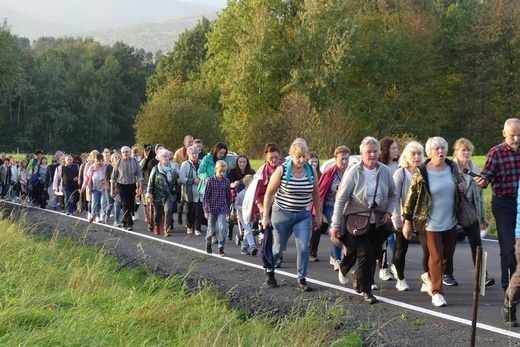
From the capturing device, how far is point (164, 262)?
13.0 metres

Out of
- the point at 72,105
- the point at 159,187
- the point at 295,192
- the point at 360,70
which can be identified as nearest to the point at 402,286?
the point at 295,192

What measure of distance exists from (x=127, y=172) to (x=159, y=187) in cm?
129

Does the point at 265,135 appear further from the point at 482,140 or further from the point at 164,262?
the point at 164,262

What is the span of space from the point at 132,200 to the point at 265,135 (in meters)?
32.5

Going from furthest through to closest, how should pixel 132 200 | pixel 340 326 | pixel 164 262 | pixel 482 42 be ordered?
pixel 482 42
pixel 132 200
pixel 164 262
pixel 340 326

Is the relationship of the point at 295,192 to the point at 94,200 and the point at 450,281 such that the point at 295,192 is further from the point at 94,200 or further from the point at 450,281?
the point at 94,200

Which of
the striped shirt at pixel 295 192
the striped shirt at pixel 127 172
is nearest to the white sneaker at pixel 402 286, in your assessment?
the striped shirt at pixel 295 192

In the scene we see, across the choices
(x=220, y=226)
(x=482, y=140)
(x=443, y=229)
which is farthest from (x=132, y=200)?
(x=482, y=140)

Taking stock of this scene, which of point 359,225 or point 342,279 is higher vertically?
point 359,225

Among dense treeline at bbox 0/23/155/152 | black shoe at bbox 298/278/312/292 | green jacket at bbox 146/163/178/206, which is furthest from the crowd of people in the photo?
dense treeline at bbox 0/23/155/152

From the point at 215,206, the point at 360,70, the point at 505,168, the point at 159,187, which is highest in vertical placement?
the point at 505,168

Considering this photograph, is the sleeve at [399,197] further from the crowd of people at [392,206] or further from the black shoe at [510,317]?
the black shoe at [510,317]

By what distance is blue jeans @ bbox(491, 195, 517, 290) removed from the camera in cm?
941

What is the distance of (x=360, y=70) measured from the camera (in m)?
60.5
